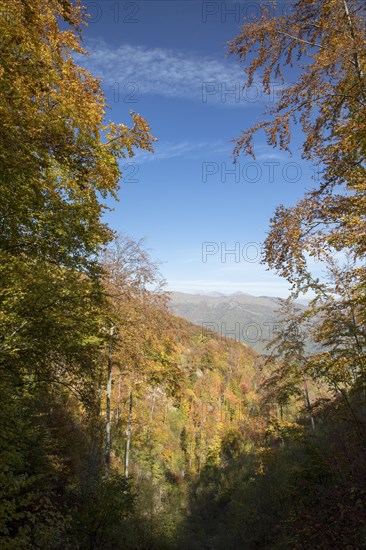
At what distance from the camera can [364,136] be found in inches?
211

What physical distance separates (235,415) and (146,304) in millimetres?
36390

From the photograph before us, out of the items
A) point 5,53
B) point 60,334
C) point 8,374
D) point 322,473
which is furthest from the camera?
point 322,473

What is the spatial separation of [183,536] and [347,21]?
23798 millimetres

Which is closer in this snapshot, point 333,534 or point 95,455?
point 333,534

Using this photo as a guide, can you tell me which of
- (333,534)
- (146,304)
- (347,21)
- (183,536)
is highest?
(347,21)

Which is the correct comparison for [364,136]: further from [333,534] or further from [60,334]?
[333,534]

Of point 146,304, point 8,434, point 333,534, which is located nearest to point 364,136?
point 333,534

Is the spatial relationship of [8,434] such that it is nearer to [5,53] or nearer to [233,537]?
→ [5,53]

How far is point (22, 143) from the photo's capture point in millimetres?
5117

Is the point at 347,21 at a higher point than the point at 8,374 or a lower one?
higher

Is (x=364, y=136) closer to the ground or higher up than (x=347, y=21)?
closer to the ground

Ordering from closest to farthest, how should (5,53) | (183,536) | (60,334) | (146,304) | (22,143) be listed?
(5,53), (22,143), (60,334), (146,304), (183,536)

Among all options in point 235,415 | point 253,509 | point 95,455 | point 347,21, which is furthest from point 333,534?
point 235,415

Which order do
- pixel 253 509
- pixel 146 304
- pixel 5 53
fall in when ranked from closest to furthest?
pixel 5 53, pixel 146 304, pixel 253 509
